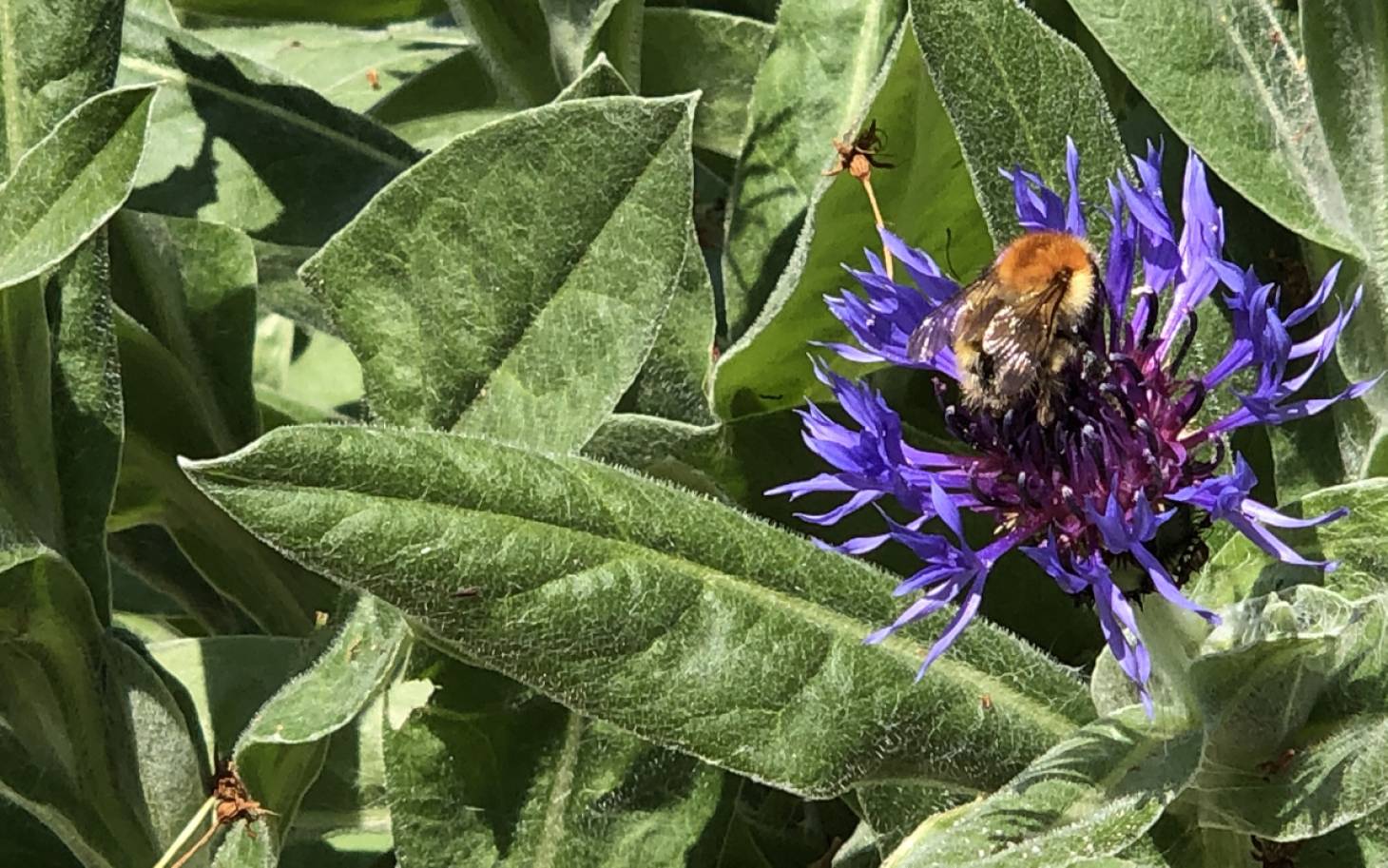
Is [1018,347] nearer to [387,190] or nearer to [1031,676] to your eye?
[1031,676]

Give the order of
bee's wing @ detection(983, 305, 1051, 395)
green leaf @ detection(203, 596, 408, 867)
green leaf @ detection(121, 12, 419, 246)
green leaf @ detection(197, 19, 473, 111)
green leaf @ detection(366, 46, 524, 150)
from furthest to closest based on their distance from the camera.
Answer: green leaf @ detection(197, 19, 473, 111), green leaf @ detection(366, 46, 524, 150), green leaf @ detection(121, 12, 419, 246), green leaf @ detection(203, 596, 408, 867), bee's wing @ detection(983, 305, 1051, 395)

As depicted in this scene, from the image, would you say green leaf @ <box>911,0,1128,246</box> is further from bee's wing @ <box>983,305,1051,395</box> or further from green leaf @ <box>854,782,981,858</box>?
green leaf @ <box>854,782,981,858</box>

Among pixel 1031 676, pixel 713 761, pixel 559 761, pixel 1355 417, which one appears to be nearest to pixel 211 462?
pixel 713 761

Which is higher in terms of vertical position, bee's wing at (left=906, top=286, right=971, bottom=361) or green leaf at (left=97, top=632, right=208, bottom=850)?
bee's wing at (left=906, top=286, right=971, bottom=361)

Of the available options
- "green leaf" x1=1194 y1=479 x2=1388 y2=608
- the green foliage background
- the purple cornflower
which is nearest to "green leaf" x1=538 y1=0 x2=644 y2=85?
the green foliage background

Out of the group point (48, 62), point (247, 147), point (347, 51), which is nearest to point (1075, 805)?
point (48, 62)

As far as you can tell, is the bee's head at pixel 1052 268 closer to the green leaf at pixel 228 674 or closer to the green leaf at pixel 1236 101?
the green leaf at pixel 1236 101

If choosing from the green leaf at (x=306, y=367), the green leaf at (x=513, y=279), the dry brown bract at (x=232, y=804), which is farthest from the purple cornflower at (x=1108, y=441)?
the green leaf at (x=306, y=367)
